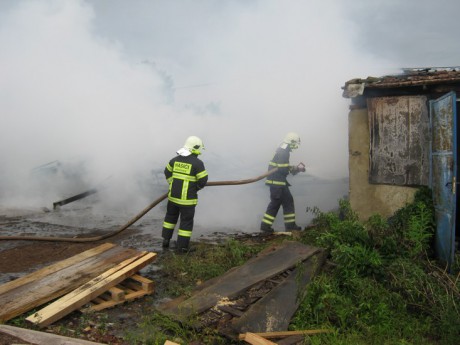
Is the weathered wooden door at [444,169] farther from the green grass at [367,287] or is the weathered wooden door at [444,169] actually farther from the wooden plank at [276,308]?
the wooden plank at [276,308]

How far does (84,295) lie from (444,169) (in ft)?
15.3

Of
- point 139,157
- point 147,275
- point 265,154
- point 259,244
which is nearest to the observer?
point 147,275

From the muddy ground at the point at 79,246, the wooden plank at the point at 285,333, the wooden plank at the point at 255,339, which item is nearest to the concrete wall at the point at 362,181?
the muddy ground at the point at 79,246

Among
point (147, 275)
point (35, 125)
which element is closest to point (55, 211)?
point (35, 125)

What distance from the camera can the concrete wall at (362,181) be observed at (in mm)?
6656

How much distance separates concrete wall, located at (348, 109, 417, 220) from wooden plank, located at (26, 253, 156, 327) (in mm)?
3738

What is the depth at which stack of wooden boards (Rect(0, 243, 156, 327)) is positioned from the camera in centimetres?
378

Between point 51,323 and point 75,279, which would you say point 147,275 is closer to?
point 75,279

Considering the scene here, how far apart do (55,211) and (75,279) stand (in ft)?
17.8

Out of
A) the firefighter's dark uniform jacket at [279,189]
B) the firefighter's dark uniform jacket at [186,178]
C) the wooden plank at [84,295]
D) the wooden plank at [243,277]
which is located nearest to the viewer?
the wooden plank at [84,295]

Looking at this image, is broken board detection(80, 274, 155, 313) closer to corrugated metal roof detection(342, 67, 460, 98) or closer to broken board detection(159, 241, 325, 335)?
broken board detection(159, 241, 325, 335)

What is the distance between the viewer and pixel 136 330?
148 inches

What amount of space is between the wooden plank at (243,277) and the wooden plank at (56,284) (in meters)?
1.08

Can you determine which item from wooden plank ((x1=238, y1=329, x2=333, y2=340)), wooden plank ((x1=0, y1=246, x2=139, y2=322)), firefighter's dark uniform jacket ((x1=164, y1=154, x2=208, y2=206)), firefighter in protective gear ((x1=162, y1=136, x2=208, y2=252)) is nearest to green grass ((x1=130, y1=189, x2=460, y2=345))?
wooden plank ((x1=238, y1=329, x2=333, y2=340))
